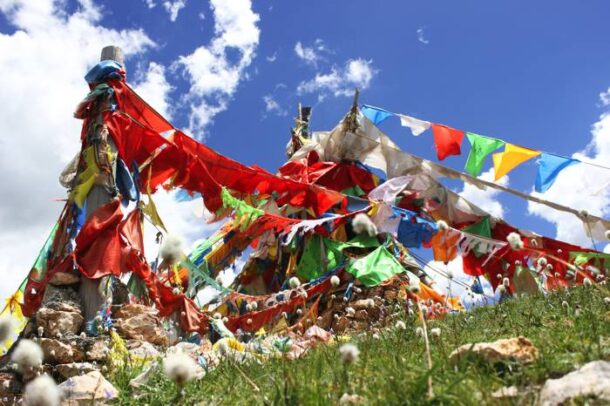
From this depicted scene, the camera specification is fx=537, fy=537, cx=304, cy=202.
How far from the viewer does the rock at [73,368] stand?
578 cm

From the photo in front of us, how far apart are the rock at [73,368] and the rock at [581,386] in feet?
16.4

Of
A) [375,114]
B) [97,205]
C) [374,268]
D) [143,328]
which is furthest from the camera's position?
[375,114]

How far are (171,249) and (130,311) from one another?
16.3 feet

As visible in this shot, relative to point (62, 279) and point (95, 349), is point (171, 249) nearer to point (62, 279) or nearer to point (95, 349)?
point (95, 349)

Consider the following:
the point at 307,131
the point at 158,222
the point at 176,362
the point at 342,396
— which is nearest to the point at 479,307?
the point at 158,222

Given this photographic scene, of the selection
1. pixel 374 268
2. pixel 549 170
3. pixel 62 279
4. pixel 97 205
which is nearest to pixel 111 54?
pixel 97 205

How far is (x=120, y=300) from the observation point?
24.1ft

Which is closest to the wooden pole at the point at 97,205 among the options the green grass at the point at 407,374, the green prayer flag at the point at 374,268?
the green grass at the point at 407,374

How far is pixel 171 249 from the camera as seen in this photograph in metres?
2.68

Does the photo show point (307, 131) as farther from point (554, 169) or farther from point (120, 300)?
point (120, 300)

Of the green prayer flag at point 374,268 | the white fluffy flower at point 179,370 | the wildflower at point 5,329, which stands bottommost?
the white fluffy flower at point 179,370

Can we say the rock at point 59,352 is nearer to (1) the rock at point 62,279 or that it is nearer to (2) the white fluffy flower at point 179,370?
(1) the rock at point 62,279

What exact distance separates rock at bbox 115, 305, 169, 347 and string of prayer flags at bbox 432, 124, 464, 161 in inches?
290

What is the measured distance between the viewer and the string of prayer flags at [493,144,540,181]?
11.1m
